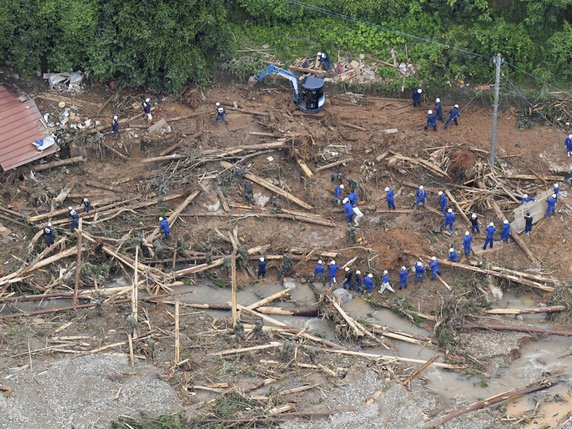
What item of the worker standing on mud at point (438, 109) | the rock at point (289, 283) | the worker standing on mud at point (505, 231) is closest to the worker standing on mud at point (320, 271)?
the rock at point (289, 283)

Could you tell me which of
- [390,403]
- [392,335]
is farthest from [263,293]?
[390,403]

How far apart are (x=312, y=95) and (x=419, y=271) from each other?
776 cm

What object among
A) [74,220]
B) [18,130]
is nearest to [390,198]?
[74,220]

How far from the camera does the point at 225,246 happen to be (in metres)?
27.8

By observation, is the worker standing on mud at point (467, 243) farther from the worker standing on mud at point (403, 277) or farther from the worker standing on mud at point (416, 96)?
the worker standing on mud at point (416, 96)

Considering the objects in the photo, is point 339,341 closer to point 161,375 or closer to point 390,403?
point 390,403

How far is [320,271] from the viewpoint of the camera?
26.6 metres

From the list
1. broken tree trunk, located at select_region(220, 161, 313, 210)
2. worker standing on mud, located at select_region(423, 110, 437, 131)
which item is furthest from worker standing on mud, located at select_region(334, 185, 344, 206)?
worker standing on mud, located at select_region(423, 110, 437, 131)

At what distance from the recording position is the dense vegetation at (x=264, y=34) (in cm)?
3056

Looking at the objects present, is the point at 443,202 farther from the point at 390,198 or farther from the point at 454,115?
the point at 454,115

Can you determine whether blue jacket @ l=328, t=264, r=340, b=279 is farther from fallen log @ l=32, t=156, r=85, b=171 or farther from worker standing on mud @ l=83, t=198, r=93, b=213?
fallen log @ l=32, t=156, r=85, b=171

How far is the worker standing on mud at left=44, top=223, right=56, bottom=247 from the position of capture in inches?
1073

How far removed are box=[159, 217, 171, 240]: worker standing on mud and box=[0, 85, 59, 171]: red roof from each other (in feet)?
17.2

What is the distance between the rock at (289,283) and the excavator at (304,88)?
22.4 ft
